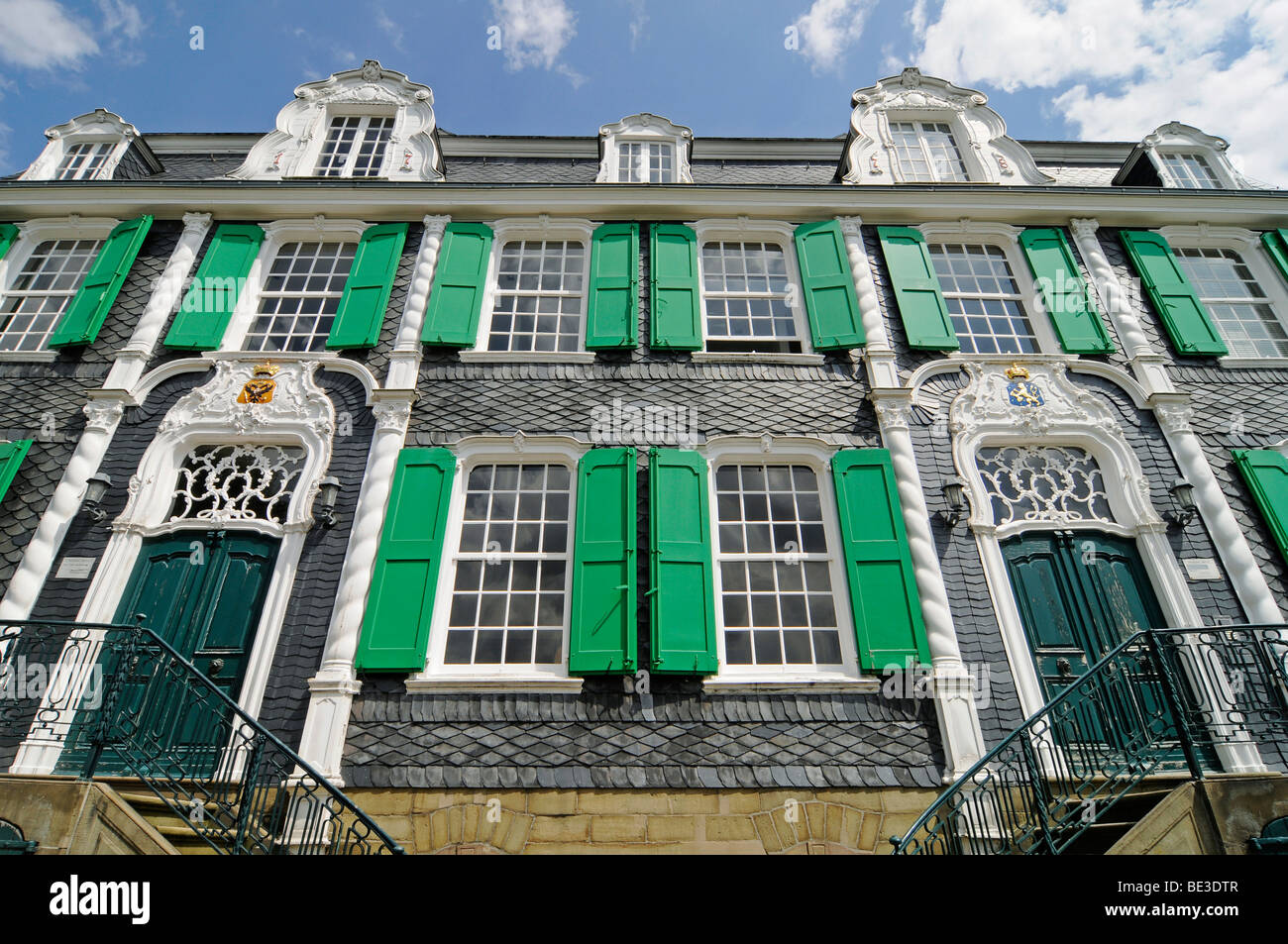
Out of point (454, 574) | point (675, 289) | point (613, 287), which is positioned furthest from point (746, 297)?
point (454, 574)

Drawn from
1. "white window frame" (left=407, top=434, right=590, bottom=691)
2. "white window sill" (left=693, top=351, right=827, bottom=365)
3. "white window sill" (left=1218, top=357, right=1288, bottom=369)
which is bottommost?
"white window frame" (left=407, top=434, right=590, bottom=691)

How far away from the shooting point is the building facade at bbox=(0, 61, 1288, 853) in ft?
21.7

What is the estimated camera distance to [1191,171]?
438 inches

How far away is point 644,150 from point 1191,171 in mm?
8518

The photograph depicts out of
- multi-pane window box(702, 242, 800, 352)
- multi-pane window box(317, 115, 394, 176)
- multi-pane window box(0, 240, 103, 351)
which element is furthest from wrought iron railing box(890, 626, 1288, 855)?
multi-pane window box(0, 240, 103, 351)

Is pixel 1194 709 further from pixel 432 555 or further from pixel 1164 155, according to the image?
pixel 1164 155

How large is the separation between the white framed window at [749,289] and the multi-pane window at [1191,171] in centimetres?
621

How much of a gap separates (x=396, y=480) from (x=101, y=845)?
401cm

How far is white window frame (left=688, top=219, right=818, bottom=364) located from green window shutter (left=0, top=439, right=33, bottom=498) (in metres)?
7.74

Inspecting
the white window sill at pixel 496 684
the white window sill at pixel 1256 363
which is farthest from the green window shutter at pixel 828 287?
the white window sill at pixel 496 684

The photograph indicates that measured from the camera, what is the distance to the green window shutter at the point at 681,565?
686 cm

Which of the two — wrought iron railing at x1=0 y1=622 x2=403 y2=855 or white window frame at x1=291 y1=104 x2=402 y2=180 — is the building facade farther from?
wrought iron railing at x1=0 y1=622 x2=403 y2=855

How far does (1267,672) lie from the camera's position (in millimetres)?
5480
